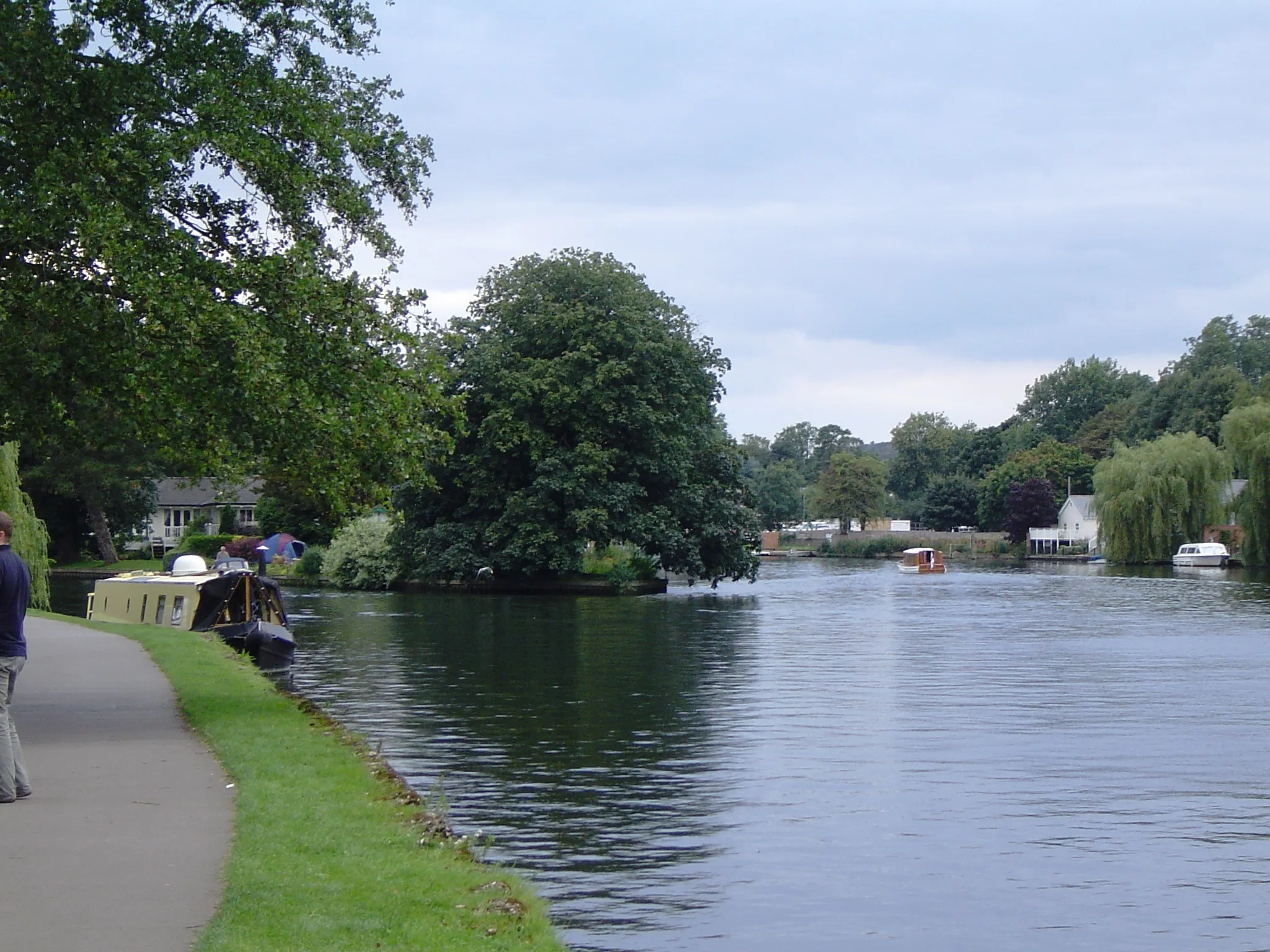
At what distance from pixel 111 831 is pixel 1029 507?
13415 centimetres

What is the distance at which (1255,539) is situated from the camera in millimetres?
82062

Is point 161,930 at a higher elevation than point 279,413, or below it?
below

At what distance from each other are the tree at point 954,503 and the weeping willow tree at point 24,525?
4743 inches

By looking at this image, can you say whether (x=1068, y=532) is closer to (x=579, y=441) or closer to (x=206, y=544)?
(x=206, y=544)

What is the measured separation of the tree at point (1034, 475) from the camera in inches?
5650

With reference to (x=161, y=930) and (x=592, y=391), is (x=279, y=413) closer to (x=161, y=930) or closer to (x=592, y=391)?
(x=161, y=930)

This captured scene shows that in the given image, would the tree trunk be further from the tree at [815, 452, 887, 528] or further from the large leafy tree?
the tree at [815, 452, 887, 528]

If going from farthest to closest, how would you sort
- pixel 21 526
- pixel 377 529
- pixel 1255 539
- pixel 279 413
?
pixel 1255 539 < pixel 377 529 < pixel 21 526 < pixel 279 413

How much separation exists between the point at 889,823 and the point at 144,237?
34.7ft

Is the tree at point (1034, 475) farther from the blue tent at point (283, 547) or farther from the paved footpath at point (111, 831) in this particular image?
the paved footpath at point (111, 831)

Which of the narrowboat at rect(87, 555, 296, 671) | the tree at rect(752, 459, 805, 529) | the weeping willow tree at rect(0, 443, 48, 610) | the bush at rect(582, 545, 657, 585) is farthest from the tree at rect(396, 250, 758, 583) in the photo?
the tree at rect(752, 459, 805, 529)

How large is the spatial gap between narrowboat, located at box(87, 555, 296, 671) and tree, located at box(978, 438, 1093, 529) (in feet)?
365

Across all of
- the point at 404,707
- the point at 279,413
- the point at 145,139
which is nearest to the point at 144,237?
the point at 145,139

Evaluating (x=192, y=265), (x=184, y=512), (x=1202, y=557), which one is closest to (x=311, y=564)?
(x=184, y=512)
